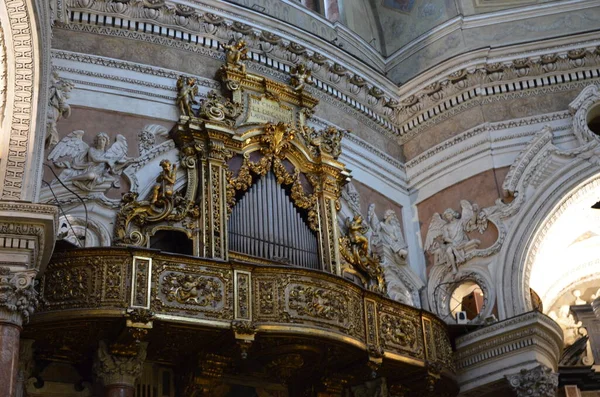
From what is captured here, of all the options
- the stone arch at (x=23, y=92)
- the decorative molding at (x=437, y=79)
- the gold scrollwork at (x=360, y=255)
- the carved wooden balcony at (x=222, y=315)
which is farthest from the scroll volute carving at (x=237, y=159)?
the stone arch at (x=23, y=92)

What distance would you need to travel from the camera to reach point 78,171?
11773 mm

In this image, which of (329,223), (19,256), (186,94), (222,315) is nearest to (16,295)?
(19,256)

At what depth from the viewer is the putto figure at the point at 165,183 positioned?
11.8m

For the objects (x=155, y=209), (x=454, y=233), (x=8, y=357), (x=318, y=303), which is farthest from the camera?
(x=454, y=233)

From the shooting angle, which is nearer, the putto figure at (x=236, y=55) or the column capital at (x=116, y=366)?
the column capital at (x=116, y=366)

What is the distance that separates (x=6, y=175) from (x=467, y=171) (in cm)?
733

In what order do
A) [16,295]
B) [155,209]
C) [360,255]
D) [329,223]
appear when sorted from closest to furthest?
1. [16,295]
2. [155,209]
3. [329,223]
4. [360,255]

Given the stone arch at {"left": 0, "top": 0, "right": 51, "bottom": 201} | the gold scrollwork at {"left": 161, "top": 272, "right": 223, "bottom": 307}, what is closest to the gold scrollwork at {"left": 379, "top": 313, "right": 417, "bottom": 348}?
the gold scrollwork at {"left": 161, "top": 272, "right": 223, "bottom": 307}

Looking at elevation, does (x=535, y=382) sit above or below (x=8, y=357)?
above

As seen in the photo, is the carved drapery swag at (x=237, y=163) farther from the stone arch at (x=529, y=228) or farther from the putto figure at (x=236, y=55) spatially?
the stone arch at (x=529, y=228)

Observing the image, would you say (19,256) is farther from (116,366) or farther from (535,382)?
(535,382)

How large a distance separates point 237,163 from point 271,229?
40.9 inches

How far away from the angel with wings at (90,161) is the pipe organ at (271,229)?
157cm

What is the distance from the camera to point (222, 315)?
413 inches
